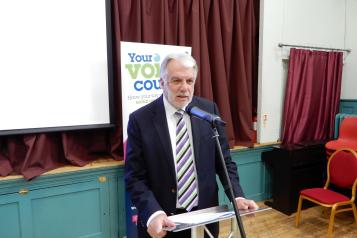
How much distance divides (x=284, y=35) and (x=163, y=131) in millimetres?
2730

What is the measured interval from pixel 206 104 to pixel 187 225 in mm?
657

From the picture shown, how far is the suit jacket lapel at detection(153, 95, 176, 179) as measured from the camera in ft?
4.09

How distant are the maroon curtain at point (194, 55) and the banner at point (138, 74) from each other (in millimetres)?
223

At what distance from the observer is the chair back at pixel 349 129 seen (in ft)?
10.0

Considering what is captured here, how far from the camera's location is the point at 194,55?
283 cm

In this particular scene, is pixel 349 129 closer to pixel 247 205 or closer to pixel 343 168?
pixel 343 168

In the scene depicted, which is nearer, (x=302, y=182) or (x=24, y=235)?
(x=24, y=235)

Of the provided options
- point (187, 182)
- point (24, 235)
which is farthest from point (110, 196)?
point (187, 182)

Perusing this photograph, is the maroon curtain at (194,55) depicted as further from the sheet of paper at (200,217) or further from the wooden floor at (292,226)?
the sheet of paper at (200,217)

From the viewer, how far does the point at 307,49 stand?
3.46 metres

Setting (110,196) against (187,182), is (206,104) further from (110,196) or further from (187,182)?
(110,196)

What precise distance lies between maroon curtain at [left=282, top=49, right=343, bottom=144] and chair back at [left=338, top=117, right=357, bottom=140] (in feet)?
1.53

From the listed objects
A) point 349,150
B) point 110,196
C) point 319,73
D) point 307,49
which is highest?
point 307,49

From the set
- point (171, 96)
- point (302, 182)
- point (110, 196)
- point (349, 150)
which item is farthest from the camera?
point (302, 182)
